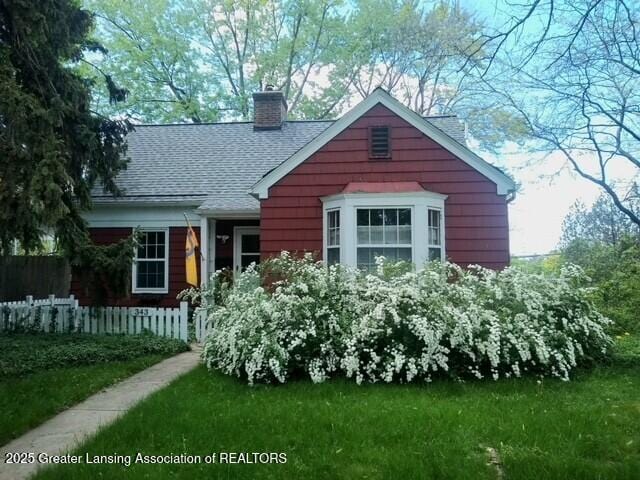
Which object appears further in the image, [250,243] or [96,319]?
[250,243]

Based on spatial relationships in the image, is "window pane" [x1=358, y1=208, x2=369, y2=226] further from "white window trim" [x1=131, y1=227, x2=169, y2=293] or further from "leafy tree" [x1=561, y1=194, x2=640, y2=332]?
"white window trim" [x1=131, y1=227, x2=169, y2=293]

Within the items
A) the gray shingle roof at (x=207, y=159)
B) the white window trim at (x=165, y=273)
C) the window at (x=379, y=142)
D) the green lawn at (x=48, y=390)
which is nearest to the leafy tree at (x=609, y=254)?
the window at (x=379, y=142)

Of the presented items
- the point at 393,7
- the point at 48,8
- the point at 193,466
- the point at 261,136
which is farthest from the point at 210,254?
the point at 393,7

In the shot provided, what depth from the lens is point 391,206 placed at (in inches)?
365

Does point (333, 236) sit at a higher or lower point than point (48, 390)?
higher

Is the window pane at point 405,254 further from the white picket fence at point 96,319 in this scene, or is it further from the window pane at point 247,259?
the window pane at point 247,259

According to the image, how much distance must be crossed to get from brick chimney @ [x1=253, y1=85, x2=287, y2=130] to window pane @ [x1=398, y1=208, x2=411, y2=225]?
6380 mm

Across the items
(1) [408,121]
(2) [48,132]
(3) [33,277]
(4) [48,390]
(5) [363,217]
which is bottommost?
(4) [48,390]

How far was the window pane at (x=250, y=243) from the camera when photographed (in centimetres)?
1230

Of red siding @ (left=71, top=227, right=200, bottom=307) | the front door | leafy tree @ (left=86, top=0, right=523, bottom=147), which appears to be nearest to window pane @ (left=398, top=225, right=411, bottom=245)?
the front door

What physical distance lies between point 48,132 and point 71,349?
316 centimetres

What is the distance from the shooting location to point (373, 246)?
30.4 feet

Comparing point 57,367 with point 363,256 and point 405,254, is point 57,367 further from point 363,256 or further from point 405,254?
point 405,254

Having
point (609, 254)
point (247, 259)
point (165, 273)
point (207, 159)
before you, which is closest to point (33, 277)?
point (165, 273)
